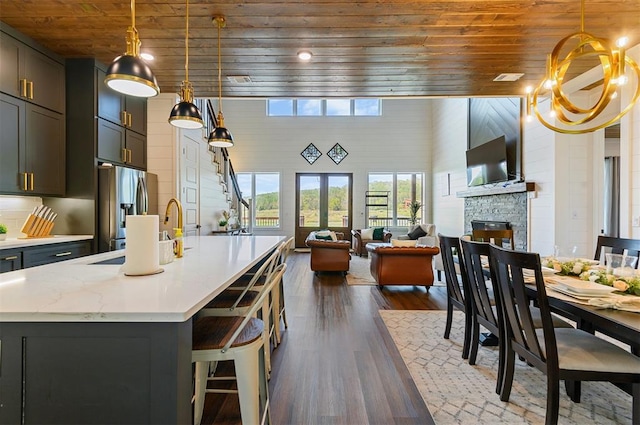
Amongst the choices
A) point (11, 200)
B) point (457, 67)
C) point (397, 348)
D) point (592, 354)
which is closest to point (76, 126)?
point (11, 200)

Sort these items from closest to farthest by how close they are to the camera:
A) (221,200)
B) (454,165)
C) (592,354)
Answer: (592,354) → (221,200) → (454,165)

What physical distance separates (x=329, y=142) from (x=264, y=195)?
2.68 meters

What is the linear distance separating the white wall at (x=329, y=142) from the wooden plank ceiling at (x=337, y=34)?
5637mm

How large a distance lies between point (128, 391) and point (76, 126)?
376cm

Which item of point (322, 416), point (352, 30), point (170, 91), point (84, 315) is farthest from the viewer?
point (170, 91)

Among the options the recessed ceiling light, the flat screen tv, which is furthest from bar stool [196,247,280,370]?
the flat screen tv

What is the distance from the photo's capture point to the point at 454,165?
27.0 ft

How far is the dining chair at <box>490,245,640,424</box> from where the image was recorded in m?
1.48

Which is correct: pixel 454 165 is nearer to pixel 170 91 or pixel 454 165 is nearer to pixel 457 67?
pixel 457 67

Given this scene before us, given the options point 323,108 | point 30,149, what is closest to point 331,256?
point 30,149

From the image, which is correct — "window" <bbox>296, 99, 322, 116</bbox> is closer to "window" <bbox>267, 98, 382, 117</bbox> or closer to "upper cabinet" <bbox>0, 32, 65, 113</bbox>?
"window" <bbox>267, 98, 382, 117</bbox>

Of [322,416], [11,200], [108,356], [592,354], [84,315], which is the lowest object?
[322,416]

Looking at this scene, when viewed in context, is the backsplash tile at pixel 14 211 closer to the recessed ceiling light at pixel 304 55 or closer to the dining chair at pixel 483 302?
the recessed ceiling light at pixel 304 55

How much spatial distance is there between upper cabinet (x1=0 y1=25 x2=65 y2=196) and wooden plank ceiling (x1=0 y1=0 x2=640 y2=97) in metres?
0.22
